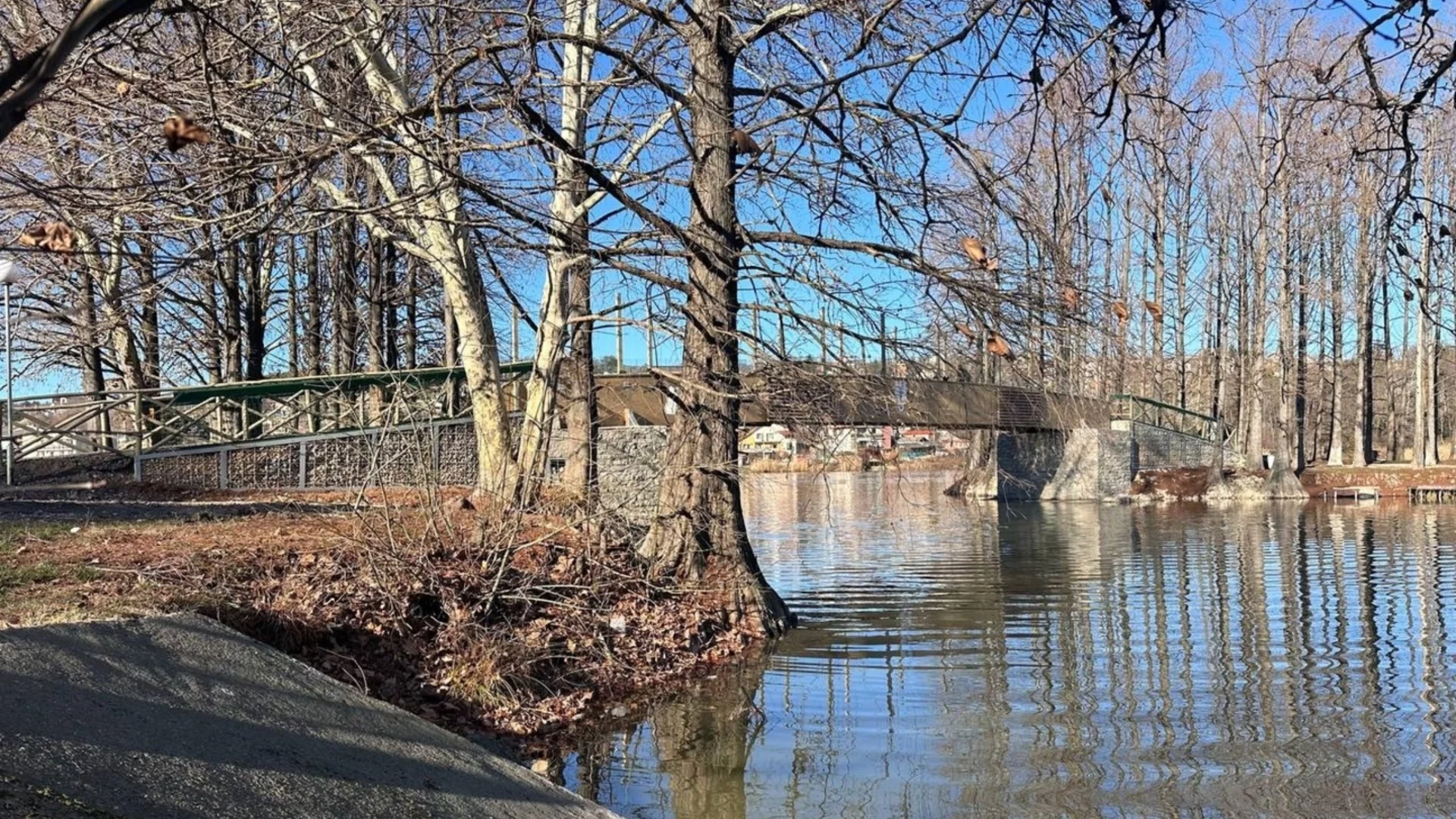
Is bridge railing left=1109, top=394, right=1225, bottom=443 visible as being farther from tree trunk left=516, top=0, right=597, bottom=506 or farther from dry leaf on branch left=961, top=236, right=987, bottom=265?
dry leaf on branch left=961, top=236, right=987, bottom=265

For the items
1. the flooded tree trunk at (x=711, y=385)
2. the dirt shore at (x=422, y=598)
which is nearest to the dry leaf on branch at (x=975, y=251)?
the dirt shore at (x=422, y=598)

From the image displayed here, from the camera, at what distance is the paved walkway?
474 centimetres

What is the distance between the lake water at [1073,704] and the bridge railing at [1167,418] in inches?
991

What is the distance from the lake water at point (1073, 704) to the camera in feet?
23.9

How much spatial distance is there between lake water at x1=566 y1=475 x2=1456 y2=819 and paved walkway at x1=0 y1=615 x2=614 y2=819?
1.26m

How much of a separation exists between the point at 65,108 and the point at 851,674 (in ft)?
32.1

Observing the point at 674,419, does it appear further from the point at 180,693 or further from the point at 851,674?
the point at 180,693

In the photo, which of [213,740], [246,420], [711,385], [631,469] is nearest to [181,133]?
[213,740]

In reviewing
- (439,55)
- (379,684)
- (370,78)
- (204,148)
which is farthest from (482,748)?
(370,78)

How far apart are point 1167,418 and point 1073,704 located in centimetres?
4118

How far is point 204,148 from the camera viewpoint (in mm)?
11805

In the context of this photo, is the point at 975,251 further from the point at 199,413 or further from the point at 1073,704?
the point at 199,413

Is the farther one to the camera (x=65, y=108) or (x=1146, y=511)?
(x=1146, y=511)

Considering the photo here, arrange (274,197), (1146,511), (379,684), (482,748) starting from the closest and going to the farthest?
1. (482,748)
2. (379,684)
3. (274,197)
4. (1146,511)
